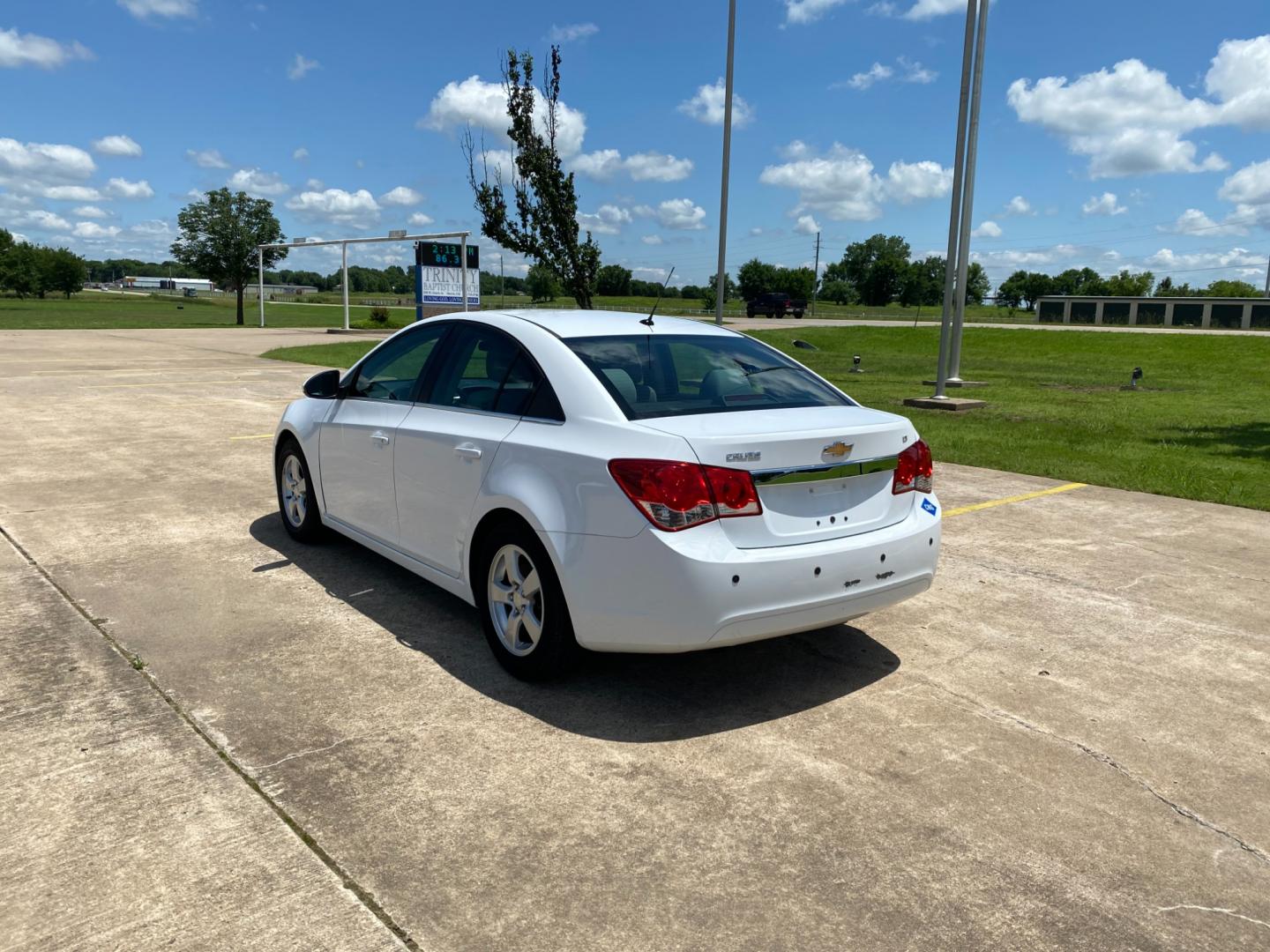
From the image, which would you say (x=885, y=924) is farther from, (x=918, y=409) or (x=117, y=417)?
(x=918, y=409)

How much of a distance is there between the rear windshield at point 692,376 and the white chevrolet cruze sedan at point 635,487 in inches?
0.5

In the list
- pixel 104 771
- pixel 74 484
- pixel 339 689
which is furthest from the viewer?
pixel 74 484

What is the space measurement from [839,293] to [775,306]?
95.7 meters

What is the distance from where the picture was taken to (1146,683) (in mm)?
4367

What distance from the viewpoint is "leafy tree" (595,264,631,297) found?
2533cm

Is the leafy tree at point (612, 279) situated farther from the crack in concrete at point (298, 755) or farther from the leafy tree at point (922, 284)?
the leafy tree at point (922, 284)

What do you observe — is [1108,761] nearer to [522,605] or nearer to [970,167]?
[522,605]

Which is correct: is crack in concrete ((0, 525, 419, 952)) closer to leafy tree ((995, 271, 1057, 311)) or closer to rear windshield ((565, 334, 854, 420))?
rear windshield ((565, 334, 854, 420))

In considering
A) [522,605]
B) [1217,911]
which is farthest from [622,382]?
[1217,911]

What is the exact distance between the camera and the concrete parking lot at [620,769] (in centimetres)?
269

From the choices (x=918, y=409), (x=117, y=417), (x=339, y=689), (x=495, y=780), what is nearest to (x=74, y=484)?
(x=117, y=417)

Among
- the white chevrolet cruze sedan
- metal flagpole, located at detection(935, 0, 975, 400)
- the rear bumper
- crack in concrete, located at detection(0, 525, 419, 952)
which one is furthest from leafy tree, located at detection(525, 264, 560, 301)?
the rear bumper

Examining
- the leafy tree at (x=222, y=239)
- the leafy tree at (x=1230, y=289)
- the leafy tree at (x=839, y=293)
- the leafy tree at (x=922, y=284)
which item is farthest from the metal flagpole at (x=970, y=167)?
the leafy tree at (x=839, y=293)

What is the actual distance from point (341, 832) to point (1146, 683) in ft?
11.3
